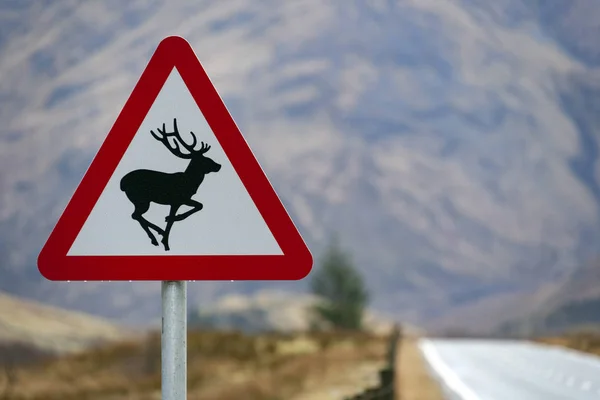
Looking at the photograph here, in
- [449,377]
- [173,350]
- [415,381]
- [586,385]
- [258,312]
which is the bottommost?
[173,350]

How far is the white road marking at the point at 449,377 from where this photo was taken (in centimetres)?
2534

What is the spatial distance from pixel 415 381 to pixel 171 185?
24.4 meters

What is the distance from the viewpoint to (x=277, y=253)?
4426 mm

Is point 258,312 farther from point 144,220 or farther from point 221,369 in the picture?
point 144,220

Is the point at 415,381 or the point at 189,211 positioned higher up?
the point at 415,381

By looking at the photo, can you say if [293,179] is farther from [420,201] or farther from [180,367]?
[180,367]

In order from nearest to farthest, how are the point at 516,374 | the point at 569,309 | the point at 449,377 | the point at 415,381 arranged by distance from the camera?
the point at 415,381
the point at 449,377
the point at 516,374
the point at 569,309

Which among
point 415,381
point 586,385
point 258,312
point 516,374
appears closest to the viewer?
point 586,385

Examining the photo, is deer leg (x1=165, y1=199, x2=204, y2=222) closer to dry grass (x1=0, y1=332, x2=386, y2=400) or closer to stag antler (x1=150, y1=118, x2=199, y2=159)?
stag antler (x1=150, y1=118, x2=199, y2=159)

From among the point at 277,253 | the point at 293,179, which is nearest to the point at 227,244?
the point at 277,253

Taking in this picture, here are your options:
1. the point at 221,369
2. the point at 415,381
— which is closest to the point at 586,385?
the point at 415,381

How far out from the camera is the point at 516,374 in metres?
32.9

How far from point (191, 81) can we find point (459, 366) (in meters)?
33.2

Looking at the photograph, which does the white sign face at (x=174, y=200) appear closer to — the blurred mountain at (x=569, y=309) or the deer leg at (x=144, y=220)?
the deer leg at (x=144, y=220)
